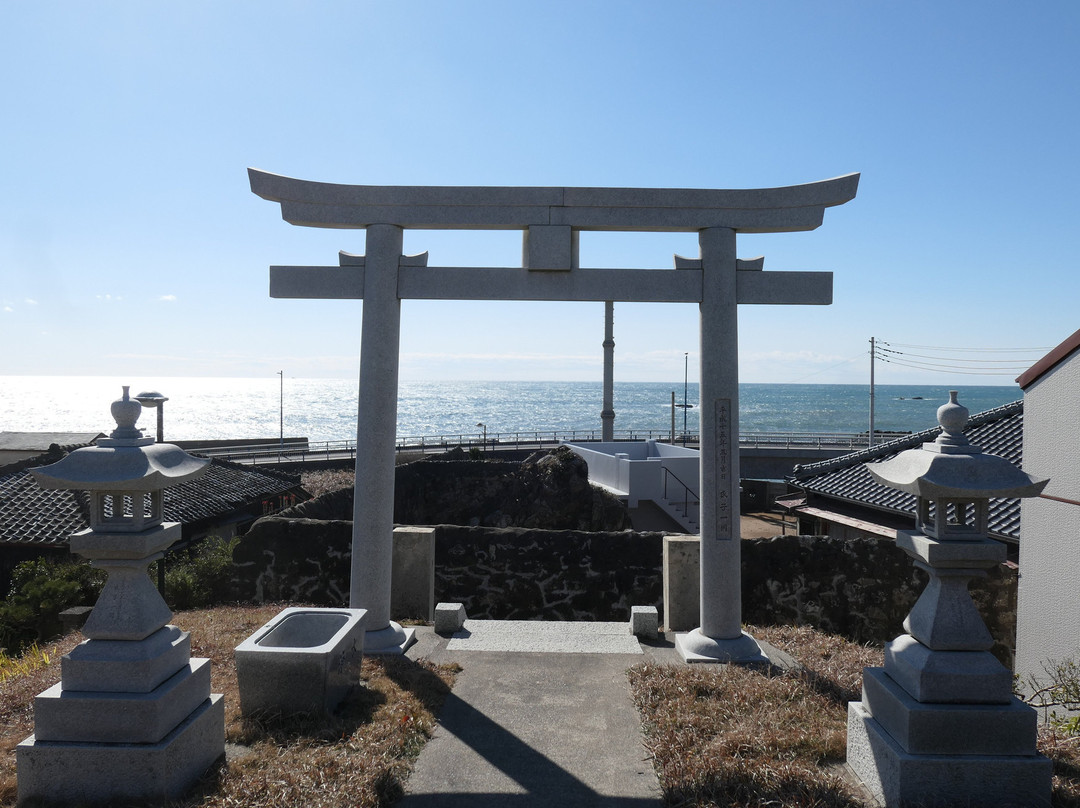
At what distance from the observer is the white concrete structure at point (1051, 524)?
7.02 metres

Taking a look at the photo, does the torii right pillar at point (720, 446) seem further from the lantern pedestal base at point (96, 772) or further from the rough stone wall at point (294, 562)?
the rough stone wall at point (294, 562)

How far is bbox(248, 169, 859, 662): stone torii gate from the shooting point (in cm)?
743

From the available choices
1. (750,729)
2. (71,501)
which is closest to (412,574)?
(750,729)

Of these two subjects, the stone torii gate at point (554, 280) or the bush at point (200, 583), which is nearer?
the stone torii gate at point (554, 280)

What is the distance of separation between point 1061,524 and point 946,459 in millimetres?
3975

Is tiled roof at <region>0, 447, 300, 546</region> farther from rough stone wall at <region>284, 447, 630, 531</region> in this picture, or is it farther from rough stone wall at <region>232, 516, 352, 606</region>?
rough stone wall at <region>232, 516, 352, 606</region>

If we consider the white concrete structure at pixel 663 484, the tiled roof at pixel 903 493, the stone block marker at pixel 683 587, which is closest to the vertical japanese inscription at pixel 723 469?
the stone block marker at pixel 683 587

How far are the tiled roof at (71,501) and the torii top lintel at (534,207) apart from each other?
7.96 m

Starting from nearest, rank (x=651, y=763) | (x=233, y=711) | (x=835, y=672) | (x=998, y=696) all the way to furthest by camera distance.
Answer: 1. (x=998, y=696)
2. (x=651, y=763)
3. (x=233, y=711)
4. (x=835, y=672)

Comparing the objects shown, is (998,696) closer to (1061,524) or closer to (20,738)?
(1061,524)

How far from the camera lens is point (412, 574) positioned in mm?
9086

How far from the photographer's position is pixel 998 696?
4352 mm

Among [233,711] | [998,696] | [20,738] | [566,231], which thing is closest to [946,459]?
[998,696]

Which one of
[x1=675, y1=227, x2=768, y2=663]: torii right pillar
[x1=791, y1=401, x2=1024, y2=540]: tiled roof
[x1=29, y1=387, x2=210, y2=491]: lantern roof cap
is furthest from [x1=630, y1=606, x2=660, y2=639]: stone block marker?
[x1=29, y1=387, x2=210, y2=491]: lantern roof cap
